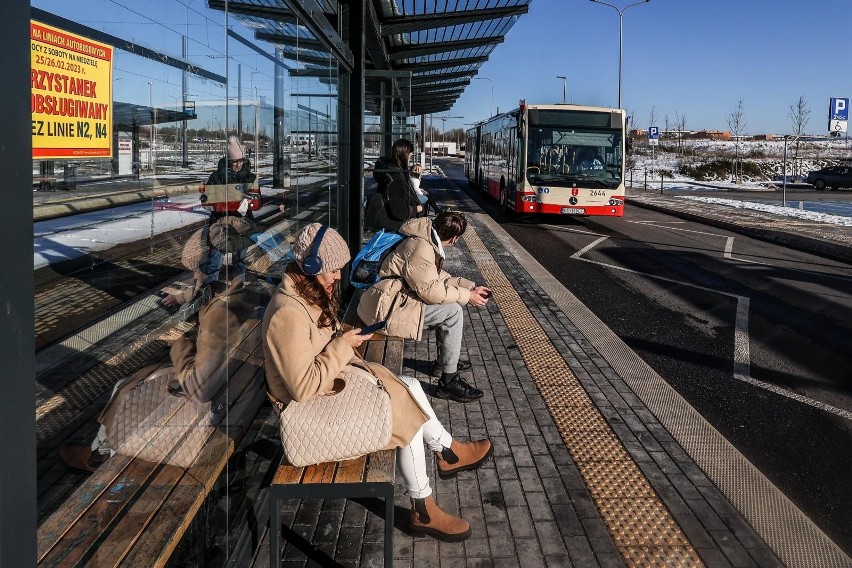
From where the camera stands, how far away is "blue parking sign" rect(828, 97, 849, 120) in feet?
79.8

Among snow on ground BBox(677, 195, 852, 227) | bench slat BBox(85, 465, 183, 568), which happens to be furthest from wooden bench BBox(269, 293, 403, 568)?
snow on ground BBox(677, 195, 852, 227)

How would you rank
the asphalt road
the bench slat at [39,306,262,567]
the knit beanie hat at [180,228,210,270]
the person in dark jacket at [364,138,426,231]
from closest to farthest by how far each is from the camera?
the bench slat at [39,306,262,567] → the knit beanie hat at [180,228,210,270] → the asphalt road → the person in dark jacket at [364,138,426,231]

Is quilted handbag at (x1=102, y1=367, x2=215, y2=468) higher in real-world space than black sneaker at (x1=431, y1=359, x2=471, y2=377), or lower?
higher

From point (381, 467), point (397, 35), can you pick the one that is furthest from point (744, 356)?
point (397, 35)

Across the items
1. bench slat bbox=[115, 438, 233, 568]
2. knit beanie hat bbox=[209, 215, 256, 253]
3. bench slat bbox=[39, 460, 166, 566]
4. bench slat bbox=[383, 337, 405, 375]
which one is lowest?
bench slat bbox=[383, 337, 405, 375]

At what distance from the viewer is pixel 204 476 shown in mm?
2631

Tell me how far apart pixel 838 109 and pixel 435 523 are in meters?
25.3

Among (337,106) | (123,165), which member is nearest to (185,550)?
(123,165)

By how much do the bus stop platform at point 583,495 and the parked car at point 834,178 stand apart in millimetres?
43875

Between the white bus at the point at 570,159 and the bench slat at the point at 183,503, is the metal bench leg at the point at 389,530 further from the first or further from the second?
the white bus at the point at 570,159

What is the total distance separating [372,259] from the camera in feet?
18.2

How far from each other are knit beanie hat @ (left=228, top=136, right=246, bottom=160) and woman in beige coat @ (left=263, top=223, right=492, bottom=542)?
52 centimetres

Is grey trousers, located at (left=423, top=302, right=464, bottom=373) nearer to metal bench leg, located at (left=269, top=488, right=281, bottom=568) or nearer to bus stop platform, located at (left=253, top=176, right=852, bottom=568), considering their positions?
bus stop platform, located at (left=253, top=176, right=852, bottom=568)

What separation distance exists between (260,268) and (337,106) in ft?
13.1
